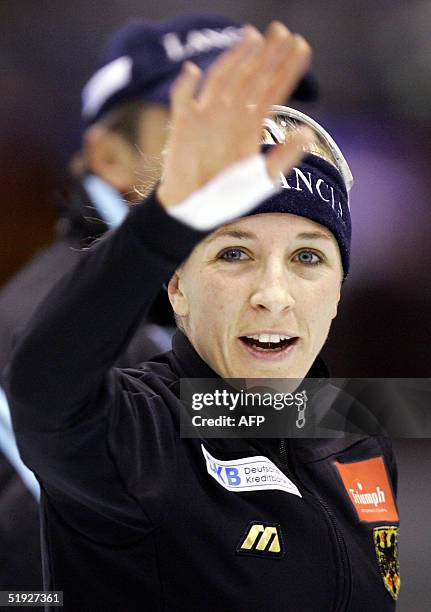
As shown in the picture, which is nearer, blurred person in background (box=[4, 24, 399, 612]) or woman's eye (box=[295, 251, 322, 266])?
blurred person in background (box=[4, 24, 399, 612])

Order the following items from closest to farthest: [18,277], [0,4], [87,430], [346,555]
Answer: [87,430], [346,555], [18,277], [0,4]

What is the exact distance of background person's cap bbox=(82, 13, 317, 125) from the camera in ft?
5.36

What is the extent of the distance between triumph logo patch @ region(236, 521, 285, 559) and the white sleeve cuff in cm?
33

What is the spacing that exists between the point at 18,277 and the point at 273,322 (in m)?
0.82

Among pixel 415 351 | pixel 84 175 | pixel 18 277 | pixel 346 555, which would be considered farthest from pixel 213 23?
pixel 346 555

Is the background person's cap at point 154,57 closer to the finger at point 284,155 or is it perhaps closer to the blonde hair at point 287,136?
the blonde hair at point 287,136

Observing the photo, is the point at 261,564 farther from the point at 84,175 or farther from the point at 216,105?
the point at 84,175

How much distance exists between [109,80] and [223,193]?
3.55 ft

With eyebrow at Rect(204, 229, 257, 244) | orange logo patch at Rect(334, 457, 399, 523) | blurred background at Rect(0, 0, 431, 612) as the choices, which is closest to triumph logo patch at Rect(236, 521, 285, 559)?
orange logo patch at Rect(334, 457, 399, 523)

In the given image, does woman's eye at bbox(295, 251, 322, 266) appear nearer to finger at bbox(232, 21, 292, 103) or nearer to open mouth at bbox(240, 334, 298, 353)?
open mouth at bbox(240, 334, 298, 353)

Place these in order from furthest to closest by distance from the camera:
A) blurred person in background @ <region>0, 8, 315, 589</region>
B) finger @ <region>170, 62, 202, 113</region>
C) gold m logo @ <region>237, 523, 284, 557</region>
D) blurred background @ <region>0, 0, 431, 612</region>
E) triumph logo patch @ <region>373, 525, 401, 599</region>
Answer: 1. blurred background @ <region>0, 0, 431, 612</region>
2. blurred person in background @ <region>0, 8, 315, 589</region>
3. triumph logo patch @ <region>373, 525, 401, 599</region>
4. gold m logo @ <region>237, 523, 284, 557</region>
5. finger @ <region>170, 62, 202, 113</region>

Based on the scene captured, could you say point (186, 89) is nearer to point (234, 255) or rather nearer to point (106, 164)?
point (234, 255)

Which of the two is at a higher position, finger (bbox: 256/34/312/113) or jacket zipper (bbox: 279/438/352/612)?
finger (bbox: 256/34/312/113)

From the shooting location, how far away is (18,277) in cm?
162
